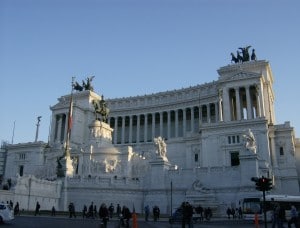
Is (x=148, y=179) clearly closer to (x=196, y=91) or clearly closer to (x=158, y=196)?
(x=158, y=196)

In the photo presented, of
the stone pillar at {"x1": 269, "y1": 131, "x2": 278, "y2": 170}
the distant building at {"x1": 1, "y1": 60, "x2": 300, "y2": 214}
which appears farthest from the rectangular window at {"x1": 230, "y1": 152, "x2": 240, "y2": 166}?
the stone pillar at {"x1": 269, "y1": 131, "x2": 278, "y2": 170}

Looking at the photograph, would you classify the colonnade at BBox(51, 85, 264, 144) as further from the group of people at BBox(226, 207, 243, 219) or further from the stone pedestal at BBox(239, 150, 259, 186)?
the group of people at BBox(226, 207, 243, 219)

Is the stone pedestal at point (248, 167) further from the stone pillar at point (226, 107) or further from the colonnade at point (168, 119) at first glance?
the colonnade at point (168, 119)

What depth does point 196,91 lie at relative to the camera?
8788 cm

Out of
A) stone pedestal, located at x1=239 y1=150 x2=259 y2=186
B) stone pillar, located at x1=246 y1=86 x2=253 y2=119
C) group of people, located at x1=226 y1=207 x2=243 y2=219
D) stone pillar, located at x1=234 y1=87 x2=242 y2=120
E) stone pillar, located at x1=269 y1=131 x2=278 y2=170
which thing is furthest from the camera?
stone pillar, located at x1=234 y1=87 x2=242 y2=120

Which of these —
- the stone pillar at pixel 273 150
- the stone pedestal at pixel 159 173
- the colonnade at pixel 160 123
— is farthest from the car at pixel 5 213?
the colonnade at pixel 160 123

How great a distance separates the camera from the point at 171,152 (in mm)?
70000

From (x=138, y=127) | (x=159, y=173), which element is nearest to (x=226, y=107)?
(x=138, y=127)

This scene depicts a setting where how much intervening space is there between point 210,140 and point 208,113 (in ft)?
80.7

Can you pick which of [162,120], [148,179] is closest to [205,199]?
[148,179]

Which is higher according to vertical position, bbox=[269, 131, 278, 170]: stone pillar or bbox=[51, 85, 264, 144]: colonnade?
bbox=[51, 85, 264, 144]: colonnade

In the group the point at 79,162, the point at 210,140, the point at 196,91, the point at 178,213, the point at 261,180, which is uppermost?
the point at 196,91

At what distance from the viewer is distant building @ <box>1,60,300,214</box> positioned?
130 ft

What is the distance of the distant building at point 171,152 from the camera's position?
39.7 m
